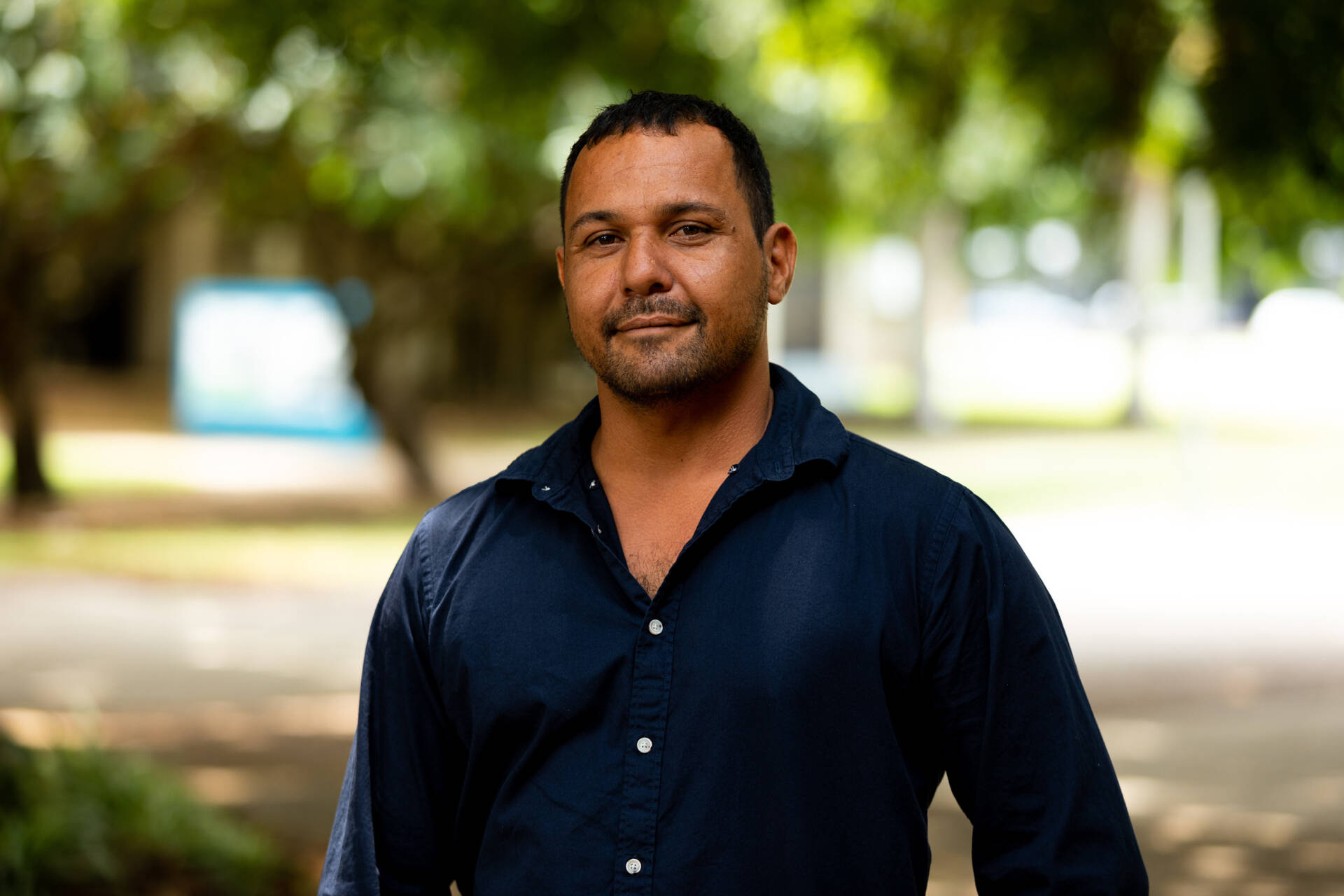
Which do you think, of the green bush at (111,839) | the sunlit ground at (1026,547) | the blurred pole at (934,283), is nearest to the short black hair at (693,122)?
the green bush at (111,839)

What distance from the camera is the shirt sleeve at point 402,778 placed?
7.40 ft

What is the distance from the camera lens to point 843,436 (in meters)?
2.23

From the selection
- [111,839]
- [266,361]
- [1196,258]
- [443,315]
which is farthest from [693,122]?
[266,361]

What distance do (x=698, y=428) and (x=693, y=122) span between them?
1.44ft

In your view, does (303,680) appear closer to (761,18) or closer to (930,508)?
(761,18)

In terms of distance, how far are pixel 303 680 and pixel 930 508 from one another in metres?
7.16

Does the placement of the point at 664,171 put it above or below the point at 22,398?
below

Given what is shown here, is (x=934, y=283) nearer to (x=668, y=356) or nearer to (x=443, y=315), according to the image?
(x=443, y=315)

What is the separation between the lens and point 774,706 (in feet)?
6.68

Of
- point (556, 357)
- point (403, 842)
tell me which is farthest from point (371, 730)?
point (556, 357)

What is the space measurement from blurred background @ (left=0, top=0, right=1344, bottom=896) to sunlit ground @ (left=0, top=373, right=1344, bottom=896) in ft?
0.13

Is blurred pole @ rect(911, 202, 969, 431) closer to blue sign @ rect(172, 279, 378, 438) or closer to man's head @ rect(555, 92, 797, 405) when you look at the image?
blue sign @ rect(172, 279, 378, 438)

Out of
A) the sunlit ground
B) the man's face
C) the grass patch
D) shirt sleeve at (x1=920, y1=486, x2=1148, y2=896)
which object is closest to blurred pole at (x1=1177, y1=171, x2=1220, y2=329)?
the sunlit ground

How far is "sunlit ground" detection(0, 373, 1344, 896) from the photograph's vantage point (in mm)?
6527
